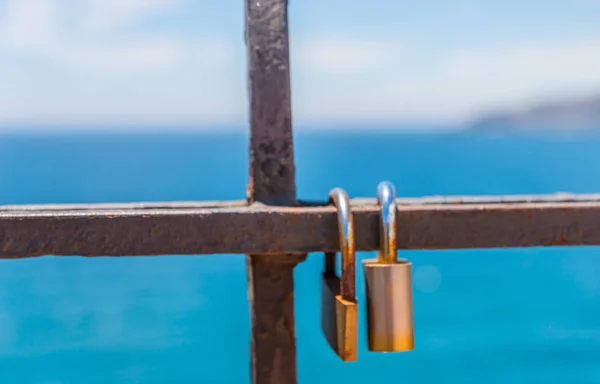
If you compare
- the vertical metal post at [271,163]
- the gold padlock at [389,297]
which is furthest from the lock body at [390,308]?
the vertical metal post at [271,163]

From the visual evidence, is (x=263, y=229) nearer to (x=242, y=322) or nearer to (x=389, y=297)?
(x=389, y=297)

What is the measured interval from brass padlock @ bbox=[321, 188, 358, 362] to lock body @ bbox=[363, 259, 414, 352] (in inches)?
1.1

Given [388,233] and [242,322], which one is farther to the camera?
[242,322]

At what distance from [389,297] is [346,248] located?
2.6 inches

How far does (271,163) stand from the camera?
83cm

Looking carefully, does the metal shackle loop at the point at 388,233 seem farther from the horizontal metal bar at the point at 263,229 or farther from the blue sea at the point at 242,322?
the blue sea at the point at 242,322

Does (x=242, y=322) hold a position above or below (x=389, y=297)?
below

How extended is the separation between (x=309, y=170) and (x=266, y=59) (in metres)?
34.2

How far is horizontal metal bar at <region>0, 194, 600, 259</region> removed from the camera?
29.8 inches

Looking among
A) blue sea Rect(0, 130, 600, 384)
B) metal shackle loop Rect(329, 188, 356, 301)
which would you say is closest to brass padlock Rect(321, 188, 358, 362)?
metal shackle loop Rect(329, 188, 356, 301)

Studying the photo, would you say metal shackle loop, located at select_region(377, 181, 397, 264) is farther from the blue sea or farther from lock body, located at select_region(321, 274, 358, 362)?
the blue sea

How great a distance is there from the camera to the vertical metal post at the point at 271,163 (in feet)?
2.70

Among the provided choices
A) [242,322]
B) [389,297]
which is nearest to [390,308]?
[389,297]

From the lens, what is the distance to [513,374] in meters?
13.0
